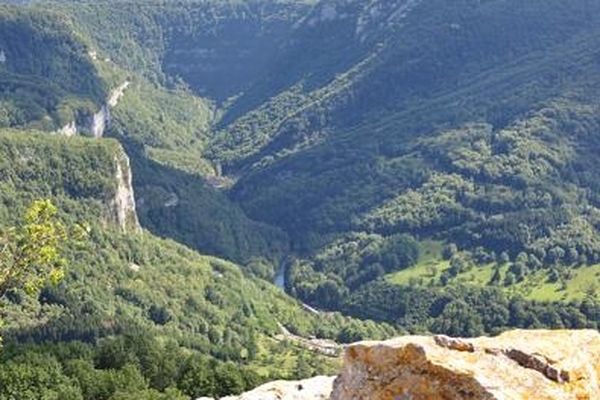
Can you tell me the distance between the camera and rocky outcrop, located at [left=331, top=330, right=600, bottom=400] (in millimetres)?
32656

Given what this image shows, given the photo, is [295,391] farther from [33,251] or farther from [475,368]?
[475,368]

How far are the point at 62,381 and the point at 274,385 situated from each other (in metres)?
52.0

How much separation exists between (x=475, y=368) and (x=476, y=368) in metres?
0.05

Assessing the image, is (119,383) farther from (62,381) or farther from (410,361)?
(410,361)

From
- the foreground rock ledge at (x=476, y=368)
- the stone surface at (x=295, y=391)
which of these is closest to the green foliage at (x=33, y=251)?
the foreground rock ledge at (x=476, y=368)

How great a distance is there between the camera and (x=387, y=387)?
3431 cm

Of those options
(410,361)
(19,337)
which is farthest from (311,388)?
(19,337)

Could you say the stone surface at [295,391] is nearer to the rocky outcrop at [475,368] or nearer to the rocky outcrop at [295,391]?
the rocky outcrop at [295,391]

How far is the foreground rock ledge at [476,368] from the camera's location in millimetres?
32656

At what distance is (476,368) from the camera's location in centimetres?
3309

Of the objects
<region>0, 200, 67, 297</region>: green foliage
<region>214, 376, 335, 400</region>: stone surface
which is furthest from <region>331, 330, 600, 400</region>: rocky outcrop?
<region>214, 376, 335, 400</region>: stone surface

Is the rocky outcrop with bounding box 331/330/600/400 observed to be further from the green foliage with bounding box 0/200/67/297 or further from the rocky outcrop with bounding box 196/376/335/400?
the rocky outcrop with bounding box 196/376/335/400

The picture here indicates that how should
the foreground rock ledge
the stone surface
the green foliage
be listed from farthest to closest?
1. the stone surface
2. the green foliage
3. the foreground rock ledge

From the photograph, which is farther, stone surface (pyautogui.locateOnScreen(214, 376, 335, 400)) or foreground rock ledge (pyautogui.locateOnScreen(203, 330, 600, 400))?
stone surface (pyautogui.locateOnScreen(214, 376, 335, 400))
